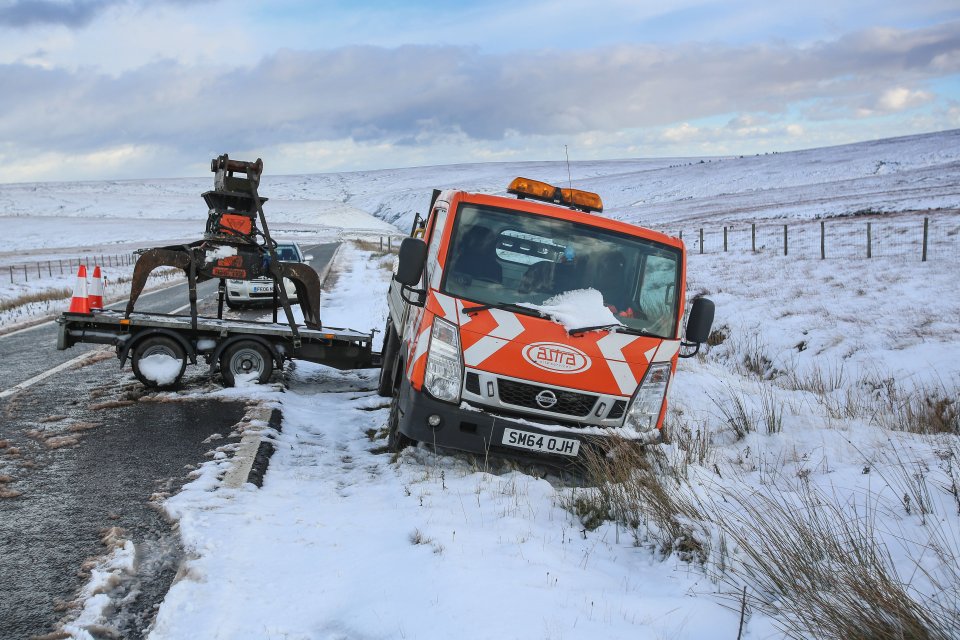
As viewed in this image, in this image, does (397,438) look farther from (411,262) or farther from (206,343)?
(206,343)

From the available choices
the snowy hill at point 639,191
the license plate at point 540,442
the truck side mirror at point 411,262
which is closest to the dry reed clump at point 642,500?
the license plate at point 540,442

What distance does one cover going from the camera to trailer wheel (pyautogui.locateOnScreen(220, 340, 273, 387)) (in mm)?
8461

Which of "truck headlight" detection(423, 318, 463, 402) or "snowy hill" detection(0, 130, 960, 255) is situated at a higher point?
"snowy hill" detection(0, 130, 960, 255)

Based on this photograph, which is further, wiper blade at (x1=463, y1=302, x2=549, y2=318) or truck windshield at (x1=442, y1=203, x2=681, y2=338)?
truck windshield at (x1=442, y1=203, x2=681, y2=338)

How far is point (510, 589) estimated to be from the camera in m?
3.57

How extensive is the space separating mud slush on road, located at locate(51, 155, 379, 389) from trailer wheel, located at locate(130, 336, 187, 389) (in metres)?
0.01

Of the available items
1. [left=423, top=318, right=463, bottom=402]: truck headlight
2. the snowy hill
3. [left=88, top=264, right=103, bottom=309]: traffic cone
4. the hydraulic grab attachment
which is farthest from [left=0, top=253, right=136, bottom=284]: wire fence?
[left=423, top=318, right=463, bottom=402]: truck headlight

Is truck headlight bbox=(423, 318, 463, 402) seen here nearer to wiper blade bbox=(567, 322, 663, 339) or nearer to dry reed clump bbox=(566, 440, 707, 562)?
wiper blade bbox=(567, 322, 663, 339)

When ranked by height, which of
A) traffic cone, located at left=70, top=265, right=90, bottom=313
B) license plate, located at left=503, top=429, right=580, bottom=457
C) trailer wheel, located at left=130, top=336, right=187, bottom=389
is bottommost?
license plate, located at left=503, top=429, right=580, bottom=457

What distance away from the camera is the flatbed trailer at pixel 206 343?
8.01 meters

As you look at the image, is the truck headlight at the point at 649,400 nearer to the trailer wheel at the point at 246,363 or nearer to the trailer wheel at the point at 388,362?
the trailer wheel at the point at 388,362

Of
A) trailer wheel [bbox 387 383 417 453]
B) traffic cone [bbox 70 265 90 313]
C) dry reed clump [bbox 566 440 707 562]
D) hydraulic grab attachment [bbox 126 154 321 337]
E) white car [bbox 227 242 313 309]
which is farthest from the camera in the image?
white car [bbox 227 242 313 309]

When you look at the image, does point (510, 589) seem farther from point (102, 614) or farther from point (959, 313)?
point (959, 313)

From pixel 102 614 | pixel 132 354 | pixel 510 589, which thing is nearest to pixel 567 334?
pixel 510 589
